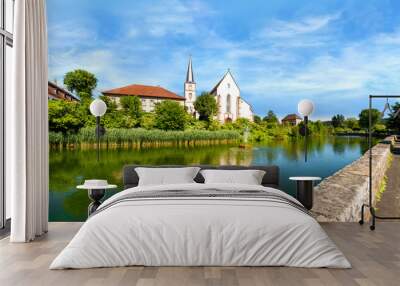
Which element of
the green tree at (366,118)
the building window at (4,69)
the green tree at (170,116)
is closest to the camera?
the building window at (4,69)

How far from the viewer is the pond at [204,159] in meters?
7.26

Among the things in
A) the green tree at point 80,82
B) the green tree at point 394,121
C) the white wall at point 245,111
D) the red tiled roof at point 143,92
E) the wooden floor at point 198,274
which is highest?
the green tree at point 80,82

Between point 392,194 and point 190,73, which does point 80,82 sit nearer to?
point 190,73

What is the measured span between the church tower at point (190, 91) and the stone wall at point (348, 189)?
2.53m

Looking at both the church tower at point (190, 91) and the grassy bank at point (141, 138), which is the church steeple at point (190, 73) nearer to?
the church tower at point (190, 91)

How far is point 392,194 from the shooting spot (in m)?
6.75

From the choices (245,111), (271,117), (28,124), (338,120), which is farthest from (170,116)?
(28,124)

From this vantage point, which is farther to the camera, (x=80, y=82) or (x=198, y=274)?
(x=80, y=82)

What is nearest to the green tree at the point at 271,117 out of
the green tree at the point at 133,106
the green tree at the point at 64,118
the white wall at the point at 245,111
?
the white wall at the point at 245,111

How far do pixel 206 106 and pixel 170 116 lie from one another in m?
0.66

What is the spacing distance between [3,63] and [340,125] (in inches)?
210

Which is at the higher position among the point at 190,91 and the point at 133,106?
the point at 190,91

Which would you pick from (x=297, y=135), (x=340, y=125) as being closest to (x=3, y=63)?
(x=297, y=135)

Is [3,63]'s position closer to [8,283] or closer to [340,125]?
[8,283]
